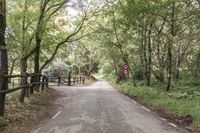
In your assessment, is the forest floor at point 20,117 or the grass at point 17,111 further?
the grass at point 17,111

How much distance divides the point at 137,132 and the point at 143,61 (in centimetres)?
2121

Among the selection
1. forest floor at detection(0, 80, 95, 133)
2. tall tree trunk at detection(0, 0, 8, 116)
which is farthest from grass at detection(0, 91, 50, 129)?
tall tree trunk at detection(0, 0, 8, 116)

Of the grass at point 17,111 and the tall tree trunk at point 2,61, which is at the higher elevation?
the tall tree trunk at point 2,61

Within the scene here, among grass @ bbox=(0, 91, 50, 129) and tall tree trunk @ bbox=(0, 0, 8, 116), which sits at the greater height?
tall tree trunk @ bbox=(0, 0, 8, 116)

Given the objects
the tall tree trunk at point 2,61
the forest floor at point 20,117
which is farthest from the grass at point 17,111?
the tall tree trunk at point 2,61

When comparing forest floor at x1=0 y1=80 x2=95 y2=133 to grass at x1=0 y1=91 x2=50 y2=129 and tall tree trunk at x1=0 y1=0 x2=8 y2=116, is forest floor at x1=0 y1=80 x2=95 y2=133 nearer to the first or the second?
grass at x1=0 y1=91 x2=50 y2=129

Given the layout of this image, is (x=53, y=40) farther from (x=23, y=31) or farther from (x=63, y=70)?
(x=63, y=70)

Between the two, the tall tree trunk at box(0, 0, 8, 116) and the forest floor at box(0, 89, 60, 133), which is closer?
the forest floor at box(0, 89, 60, 133)

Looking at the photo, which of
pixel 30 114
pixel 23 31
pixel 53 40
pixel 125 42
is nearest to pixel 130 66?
pixel 125 42

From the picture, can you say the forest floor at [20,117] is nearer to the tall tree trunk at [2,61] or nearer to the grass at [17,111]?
the grass at [17,111]

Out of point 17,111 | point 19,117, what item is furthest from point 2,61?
point 17,111

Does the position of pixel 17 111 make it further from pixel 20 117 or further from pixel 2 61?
pixel 2 61

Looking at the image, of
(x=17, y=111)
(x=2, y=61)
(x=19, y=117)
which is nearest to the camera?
(x=2, y=61)

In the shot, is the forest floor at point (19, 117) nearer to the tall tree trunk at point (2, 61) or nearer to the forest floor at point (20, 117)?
the forest floor at point (20, 117)
